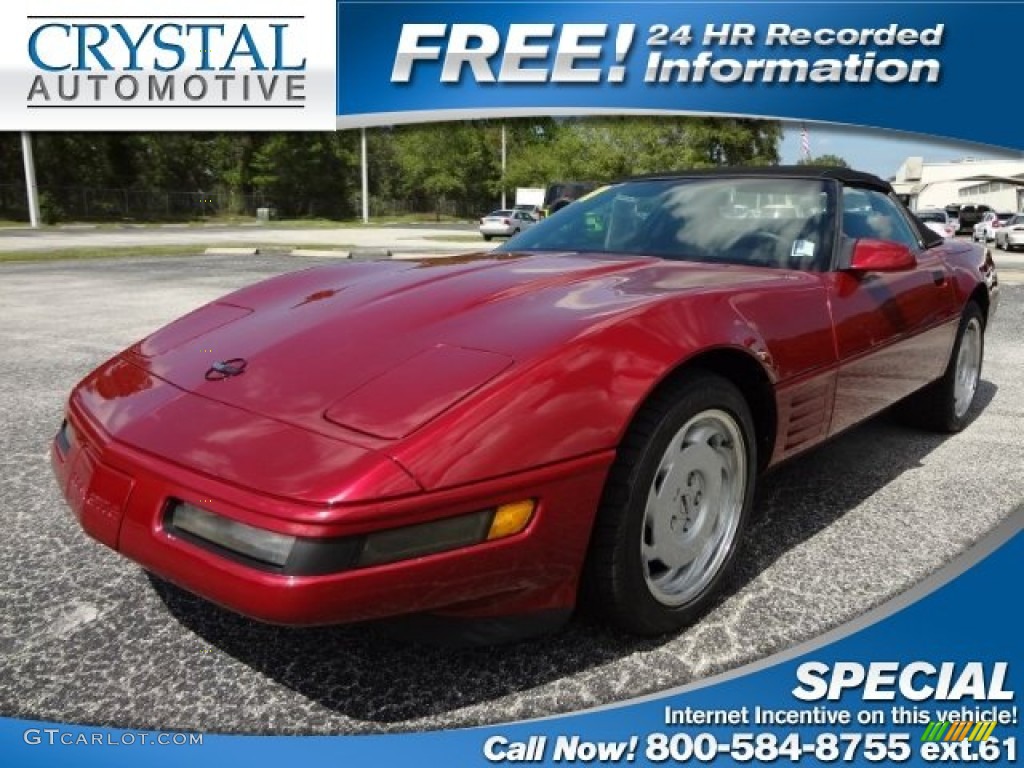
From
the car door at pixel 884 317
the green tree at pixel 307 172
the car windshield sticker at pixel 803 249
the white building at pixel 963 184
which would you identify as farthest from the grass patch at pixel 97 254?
the white building at pixel 963 184

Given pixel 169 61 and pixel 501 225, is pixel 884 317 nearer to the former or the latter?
pixel 169 61

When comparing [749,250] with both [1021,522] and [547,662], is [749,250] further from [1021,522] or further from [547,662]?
[547,662]

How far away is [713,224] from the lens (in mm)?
2963

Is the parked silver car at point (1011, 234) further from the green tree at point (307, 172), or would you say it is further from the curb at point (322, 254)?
the green tree at point (307, 172)

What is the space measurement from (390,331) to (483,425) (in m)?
0.53

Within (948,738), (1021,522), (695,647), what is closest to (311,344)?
(695,647)

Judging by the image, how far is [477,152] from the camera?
62156 mm

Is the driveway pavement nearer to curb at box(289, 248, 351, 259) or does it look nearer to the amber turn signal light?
curb at box(289, 248, 351, 259)

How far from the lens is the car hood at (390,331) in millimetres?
1777

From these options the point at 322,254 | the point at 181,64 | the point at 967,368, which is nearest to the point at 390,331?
the point at 967,368

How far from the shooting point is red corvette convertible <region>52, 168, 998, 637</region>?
158cm

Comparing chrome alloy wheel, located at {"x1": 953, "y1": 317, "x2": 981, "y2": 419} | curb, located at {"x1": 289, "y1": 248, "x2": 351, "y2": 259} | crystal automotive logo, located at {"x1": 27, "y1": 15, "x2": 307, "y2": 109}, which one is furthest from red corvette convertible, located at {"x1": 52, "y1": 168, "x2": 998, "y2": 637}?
crystal automotive logo, located at {"x1": 27, "y1": 15, "x2": 307, "y2": 109}

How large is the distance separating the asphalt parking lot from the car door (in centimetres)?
40

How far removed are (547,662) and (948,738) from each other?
3.09 ft
